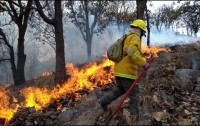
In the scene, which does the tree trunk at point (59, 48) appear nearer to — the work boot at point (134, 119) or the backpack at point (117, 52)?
the backpack at point (117, 52)

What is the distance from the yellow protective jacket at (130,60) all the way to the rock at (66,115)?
2283 millimetres

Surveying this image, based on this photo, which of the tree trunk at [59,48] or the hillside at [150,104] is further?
the tree trunk at [59,48]

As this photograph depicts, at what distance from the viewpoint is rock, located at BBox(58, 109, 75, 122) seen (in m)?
6.75

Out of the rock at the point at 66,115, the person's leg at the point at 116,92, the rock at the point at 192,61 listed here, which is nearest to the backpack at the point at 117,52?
the person's leg at the point at 116,92

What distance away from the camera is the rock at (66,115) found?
6.75 m

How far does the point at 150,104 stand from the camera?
6461 mm

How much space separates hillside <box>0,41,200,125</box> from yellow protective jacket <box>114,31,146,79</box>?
1145 millimetres

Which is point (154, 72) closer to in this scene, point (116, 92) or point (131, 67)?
point (116, 92)

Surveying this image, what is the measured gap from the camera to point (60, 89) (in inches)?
384

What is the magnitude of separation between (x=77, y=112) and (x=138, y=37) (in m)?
3.28

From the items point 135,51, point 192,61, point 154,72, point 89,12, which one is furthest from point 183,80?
point 89,12

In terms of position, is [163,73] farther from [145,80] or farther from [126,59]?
[126,59]

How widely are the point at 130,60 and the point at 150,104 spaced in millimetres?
1710

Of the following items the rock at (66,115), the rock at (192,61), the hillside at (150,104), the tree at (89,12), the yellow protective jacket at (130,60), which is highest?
the tree at (89,12)
